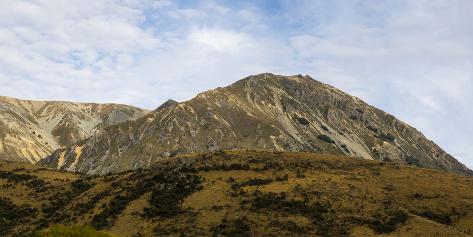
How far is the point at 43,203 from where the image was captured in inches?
3735

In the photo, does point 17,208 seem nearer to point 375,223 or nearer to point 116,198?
point 116,198

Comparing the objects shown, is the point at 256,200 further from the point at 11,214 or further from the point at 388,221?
the point at 11,214

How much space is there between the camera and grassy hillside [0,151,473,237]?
218 ft

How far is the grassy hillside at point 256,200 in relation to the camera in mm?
66562

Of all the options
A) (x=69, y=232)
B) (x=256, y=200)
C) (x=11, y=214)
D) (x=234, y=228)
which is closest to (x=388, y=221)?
(x=256, y=200)

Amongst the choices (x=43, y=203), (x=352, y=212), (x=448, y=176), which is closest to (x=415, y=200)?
(x=352, y=212)

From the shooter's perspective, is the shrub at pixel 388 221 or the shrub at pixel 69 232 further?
the shrub at pixel 388 221

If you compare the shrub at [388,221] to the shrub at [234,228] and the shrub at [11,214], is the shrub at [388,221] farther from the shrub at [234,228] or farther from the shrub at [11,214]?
the shrub at [11,214]

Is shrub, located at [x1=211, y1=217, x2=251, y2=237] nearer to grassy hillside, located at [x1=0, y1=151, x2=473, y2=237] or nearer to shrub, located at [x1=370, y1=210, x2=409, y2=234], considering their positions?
grassy hillside, located at [x1=0, y1=151, x2=473, y2=237]

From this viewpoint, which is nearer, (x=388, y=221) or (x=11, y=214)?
(x=388, y=221)

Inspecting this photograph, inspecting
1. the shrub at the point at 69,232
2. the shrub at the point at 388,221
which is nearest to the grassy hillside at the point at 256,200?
the shrub at the point at 388,221

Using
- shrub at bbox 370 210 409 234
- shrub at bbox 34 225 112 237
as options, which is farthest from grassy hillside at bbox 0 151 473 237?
shrub at bbox 34 225 112 237

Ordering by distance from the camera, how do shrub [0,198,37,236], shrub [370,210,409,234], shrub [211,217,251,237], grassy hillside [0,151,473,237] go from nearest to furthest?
shrub [370,210,409,234]
shrub [211,217,251,237]
grassy hillside [0,151,473,237]
shrub [0,198,37,236]

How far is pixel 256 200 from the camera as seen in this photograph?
7469 cm
